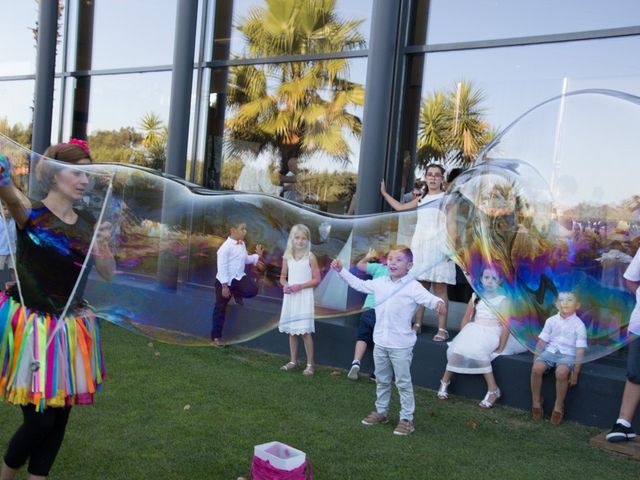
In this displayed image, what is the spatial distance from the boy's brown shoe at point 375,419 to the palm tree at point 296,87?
154 inches

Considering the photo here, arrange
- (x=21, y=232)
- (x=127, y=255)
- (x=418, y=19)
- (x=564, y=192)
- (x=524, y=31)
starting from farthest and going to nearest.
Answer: (x=418, y=19)
(x=524, y=31)
(x=564, y=192)
(x=127, y=255)
(x=21, y=232)

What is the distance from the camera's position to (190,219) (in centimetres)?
402

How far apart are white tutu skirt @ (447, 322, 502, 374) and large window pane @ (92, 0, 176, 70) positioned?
21.2 feet

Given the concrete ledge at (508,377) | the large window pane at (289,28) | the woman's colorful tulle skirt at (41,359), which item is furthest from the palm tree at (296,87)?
the woman's colorful tulle skirt at (41,359)

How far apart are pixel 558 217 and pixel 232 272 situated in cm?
187

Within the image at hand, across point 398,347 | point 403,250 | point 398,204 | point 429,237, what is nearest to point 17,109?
point 398,204

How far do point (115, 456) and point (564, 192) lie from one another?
3.08 m

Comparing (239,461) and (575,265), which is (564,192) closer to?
(575,265)

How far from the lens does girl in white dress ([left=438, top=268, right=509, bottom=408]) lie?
6027 mm

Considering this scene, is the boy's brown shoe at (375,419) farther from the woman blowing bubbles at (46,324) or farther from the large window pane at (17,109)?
the large window pane at (17,109)

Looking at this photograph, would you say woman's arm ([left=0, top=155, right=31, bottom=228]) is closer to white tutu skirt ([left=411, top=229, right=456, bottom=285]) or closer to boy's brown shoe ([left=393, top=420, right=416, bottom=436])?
white tutu skirt ([left=411, top=229, right=456, bottom=285])

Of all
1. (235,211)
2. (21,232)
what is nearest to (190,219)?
(235,211)

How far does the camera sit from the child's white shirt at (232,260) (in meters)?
4.05

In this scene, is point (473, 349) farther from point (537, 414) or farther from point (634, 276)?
point (634, 276)
